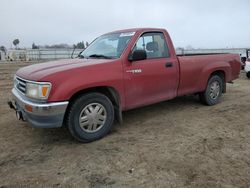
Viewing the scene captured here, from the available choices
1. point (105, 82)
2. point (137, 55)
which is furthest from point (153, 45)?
point (105, 82)

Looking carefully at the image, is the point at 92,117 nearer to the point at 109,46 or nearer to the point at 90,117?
the point at 90,117

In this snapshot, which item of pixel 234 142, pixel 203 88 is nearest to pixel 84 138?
pixel 234 142

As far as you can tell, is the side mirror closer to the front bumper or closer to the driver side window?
the driver side window

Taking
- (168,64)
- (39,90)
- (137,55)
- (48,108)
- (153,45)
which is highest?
(153,45)

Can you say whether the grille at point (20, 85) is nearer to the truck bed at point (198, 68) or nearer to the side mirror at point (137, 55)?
the side mirror at point (137, 55)

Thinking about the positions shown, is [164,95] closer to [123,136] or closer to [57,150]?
[123,136]

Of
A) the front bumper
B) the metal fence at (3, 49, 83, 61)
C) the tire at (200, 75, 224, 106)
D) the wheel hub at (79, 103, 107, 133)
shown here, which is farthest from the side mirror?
the metal fence at (3, 49, 83, 61)

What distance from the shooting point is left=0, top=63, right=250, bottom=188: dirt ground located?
3.02 meters

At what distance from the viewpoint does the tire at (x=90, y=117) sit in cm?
391

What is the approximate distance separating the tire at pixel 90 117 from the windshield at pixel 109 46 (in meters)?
0.92

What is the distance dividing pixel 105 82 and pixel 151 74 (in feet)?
3.49

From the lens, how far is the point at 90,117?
160 inches

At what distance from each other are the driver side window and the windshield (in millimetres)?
249

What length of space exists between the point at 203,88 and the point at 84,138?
3355mm
